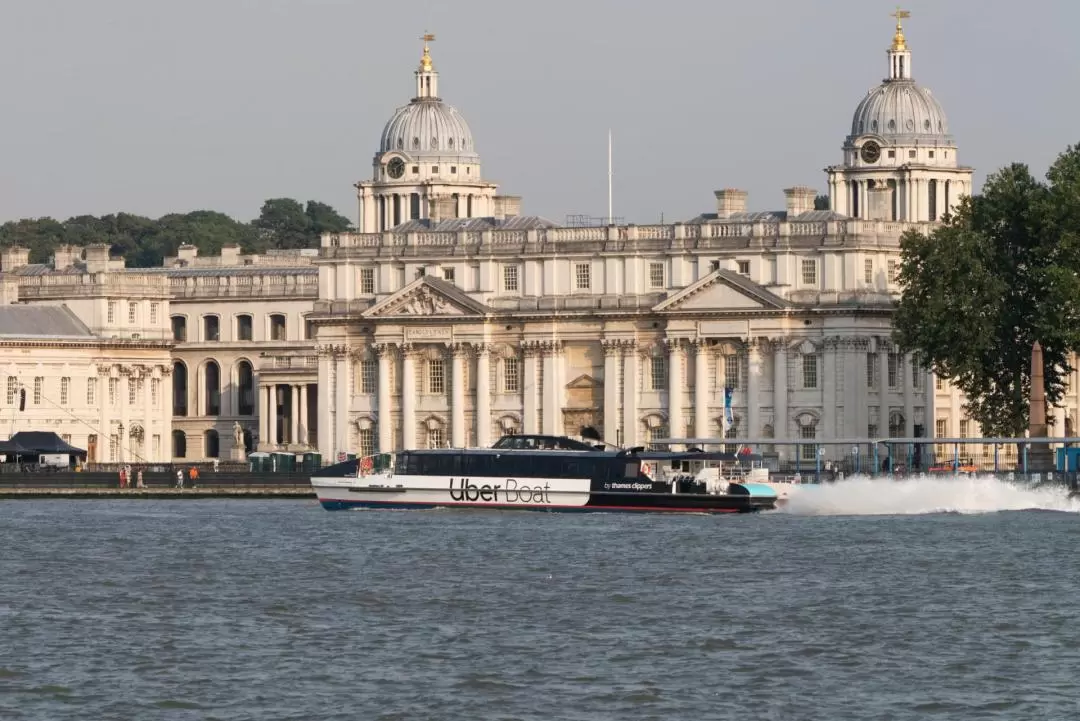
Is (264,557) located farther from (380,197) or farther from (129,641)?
(380,197)

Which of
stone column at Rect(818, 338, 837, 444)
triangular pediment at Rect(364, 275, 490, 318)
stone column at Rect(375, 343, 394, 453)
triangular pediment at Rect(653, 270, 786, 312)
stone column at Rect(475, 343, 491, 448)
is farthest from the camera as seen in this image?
stone column at Rect(375, 343, 394, 453)

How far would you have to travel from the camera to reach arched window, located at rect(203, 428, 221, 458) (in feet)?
559

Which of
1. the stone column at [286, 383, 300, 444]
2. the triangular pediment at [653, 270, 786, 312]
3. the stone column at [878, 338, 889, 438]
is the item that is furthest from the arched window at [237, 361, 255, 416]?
the stone column at [878, 338, 889, 438]

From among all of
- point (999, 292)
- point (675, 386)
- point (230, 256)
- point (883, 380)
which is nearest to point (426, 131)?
point (230, 256)

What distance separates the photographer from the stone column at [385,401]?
150 m

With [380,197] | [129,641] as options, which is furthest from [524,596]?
[380,197]

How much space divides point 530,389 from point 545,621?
79.7m

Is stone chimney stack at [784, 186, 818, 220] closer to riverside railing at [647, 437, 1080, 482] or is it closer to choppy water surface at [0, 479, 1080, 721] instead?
riverside railing at [647, 437, 1080, 482]

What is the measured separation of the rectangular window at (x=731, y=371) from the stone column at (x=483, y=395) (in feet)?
36.3

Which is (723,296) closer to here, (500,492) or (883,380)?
(883,380)

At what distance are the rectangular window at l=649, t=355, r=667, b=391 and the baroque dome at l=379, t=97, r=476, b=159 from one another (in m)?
27.4

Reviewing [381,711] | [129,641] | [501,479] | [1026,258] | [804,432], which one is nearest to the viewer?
[381,711]

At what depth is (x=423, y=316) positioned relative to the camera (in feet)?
486

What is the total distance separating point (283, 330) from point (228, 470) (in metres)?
34.2
